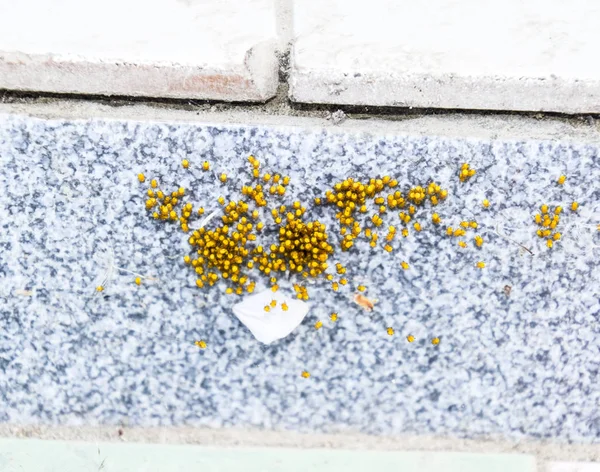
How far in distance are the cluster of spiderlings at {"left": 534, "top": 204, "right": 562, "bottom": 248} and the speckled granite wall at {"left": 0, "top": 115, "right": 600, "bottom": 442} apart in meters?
0.02

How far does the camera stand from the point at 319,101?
61.3 inches

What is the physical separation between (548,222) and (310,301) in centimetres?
62

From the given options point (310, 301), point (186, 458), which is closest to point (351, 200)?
point (310, 301)

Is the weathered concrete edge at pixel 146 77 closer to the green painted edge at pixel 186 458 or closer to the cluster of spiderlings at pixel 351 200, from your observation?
the cluster of spiderlings at pixel 351 200

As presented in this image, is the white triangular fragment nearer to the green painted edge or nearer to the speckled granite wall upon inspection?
the speckled granite wall

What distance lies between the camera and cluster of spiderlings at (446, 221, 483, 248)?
1563 mm

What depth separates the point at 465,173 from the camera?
1.55 m

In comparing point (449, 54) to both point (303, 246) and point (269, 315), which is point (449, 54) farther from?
point (269, 315)

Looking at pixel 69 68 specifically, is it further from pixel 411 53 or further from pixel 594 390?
pixel 594 390

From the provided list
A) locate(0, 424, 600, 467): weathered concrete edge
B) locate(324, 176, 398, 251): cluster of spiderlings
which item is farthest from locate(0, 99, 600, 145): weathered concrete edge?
locate(0, 424, 600, 467): weathered concrete edge

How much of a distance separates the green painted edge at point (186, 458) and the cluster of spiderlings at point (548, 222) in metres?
0.60

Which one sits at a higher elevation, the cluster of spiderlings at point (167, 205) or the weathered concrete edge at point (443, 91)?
the weathered concrete edge at point (443, 91)

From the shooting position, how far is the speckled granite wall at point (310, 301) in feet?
5.12

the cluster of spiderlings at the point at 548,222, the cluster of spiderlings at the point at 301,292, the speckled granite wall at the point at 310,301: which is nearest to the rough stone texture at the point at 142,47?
the speckled granite wall at the point at 310,301
